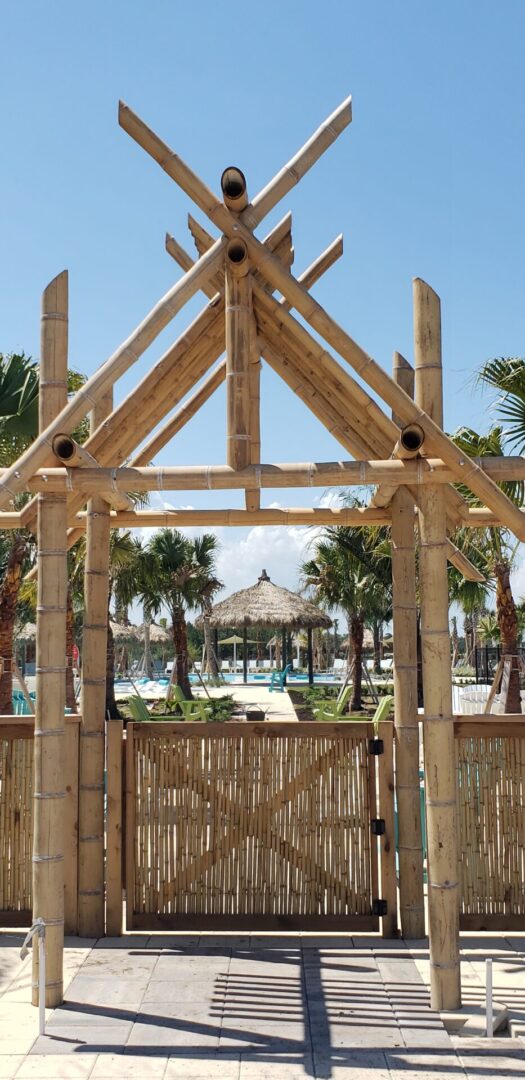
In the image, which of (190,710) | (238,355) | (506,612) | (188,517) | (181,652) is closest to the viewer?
(238,355)

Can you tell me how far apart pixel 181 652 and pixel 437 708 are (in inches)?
786

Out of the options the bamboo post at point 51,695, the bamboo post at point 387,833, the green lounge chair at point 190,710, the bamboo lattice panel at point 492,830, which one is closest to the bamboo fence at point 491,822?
the bamboo lattice panel at point 492,830

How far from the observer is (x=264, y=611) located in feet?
80.7

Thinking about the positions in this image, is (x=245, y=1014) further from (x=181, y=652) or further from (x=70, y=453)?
(x=181, y=652)

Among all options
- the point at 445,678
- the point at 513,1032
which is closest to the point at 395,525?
the point at 445,678

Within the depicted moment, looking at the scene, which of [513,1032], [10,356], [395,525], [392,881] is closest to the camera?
[513,1032]

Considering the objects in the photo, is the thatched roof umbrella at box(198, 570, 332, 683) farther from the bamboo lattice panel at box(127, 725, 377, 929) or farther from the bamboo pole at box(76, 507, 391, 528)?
the bamboo lattice panel at box(127, 725, 377, 929)

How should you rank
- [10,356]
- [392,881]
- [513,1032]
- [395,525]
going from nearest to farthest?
1. [513,1032]
2. [392,881]
3. [395,525]
4. [10,356]

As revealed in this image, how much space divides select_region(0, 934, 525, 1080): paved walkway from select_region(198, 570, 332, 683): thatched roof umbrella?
1838 centimetres

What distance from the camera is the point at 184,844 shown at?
6.13 m

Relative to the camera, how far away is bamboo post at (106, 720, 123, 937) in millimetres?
6020

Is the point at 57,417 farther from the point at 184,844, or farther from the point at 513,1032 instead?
the point at 513,1032

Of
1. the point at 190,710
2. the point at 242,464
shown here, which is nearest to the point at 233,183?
the point at 242,464

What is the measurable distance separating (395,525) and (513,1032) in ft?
10.5
